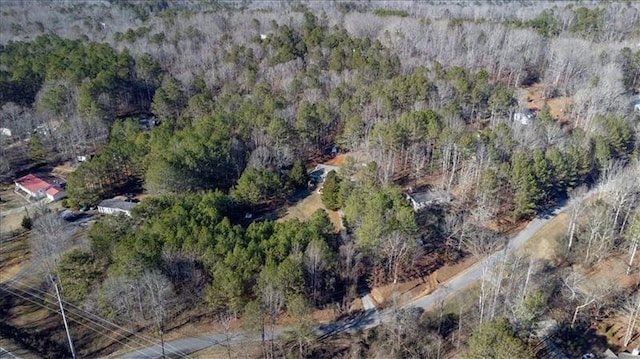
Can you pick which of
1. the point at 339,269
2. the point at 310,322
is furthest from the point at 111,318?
the point at 339,269

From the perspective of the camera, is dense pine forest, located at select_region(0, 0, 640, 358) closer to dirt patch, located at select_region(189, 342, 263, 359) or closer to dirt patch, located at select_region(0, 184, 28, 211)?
dirt patch, located at select_region(189, 342, 263, 359)

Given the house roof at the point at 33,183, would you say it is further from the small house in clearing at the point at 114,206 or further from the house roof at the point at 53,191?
the small house in clearing at the point at 114,206

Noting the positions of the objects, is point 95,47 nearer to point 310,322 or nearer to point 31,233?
point 31,233

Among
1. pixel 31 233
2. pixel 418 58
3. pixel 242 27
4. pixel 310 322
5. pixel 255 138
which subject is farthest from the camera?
pixel 242 27

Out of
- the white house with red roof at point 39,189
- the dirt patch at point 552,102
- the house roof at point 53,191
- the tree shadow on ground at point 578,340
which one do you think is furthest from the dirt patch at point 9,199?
the dirt patch at point 552,102

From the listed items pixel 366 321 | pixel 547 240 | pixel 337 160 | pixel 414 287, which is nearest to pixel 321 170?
pixel 337 160

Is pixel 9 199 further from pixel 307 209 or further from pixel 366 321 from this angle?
pixel 366 321
